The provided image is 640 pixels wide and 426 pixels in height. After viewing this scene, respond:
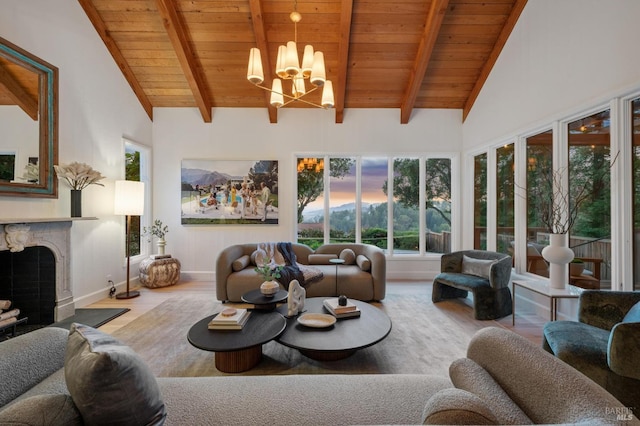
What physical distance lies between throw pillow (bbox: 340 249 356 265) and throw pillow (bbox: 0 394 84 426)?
3.54 m

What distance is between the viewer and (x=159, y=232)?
4.78 metres

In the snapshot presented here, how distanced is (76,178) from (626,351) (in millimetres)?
5119

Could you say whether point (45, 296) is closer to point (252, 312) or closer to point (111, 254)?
point (111, 254)

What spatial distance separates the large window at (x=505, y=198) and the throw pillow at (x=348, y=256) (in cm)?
228

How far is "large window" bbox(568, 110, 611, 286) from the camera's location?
2.66 m

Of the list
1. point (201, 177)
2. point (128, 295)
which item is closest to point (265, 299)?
point (128, 295)

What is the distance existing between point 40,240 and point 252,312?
2.51 metres

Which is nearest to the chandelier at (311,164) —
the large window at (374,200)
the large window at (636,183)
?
the large window at (374,200)

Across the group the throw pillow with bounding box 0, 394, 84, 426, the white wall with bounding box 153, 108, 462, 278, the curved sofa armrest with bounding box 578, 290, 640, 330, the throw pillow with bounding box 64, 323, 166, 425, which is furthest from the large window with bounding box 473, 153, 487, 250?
the throw pillow with bounding box 0, 394, 84, 426

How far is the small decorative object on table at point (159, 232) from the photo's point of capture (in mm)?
4684

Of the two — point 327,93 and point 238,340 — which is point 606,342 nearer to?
point 238,340

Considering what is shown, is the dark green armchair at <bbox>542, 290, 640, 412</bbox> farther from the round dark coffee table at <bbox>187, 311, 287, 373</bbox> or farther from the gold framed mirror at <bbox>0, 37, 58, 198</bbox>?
the gold framed mirror at <bbox>0, 37, 58, 198</bbox>

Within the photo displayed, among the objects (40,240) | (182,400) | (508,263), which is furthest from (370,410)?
(40,240)

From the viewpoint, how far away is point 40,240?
296cm
